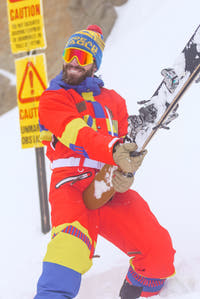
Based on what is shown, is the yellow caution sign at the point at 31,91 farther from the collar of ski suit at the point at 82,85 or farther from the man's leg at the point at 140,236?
the man's leg at the point at 140,236

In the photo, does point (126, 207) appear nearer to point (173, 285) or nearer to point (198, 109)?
point (173, 285)

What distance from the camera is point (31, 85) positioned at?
3.56 metres

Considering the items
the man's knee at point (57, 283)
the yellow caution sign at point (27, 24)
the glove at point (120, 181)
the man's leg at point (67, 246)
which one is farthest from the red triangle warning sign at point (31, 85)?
the man's knee at point (57, 283)

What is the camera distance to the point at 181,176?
3363 mm

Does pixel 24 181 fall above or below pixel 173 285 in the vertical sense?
below

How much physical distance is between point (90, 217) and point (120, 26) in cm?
598

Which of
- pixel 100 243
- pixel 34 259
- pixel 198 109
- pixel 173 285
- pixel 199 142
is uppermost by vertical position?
pixel 198 109

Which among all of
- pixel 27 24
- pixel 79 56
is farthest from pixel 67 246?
pixel 27 24

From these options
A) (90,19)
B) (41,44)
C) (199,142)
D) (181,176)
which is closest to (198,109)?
(199,142)

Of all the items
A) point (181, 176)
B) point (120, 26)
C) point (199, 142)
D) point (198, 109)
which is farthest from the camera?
point (120, 26)

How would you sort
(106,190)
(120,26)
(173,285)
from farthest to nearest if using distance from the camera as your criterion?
1. (120,26)
2. (173,285)
3. (106,190)

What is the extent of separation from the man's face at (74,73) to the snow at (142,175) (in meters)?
1.22

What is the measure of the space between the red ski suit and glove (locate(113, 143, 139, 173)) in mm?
48

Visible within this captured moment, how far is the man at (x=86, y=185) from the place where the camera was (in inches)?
62.5
